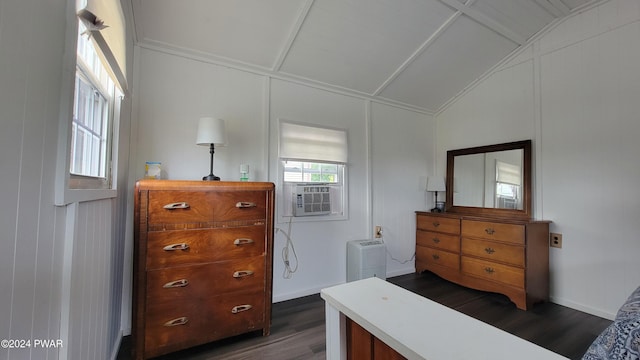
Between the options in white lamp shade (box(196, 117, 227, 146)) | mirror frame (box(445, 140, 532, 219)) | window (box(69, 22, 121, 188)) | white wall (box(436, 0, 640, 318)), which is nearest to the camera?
window (box(69, 22, 121, 188))

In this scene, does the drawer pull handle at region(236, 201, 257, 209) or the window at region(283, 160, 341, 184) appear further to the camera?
the window at region(283, 160, 341, 184)

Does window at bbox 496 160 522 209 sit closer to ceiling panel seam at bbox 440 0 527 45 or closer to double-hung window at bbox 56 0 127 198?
ceiling panel seam at bbox 440 0 527 45

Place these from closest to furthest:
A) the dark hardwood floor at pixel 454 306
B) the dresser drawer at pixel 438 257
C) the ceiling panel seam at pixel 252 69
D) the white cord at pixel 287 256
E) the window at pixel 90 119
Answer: the window at pixel 90 119, the dark hardwood floor at pixel 454 306, the ceiling panel seam at pixel 252 69, the white cord at pixel 287 256, the dresser drawer at pixel 438 257

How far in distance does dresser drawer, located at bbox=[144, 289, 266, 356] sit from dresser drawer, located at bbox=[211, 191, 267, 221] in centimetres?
56

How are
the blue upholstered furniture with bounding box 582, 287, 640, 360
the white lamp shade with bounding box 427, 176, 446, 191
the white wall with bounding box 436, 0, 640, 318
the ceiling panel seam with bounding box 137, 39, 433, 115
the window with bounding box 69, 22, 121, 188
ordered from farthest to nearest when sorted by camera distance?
the white lamp shade with bounding box 427, 176, 446, 191 < the white wall with bounding box 436, 0, 640, 318 < the ceiling panel seam with bounding box 137, 39, 433, 115 < the window with bounding box 69, 22, 121, 188 < the blue upholstered furniture with bounding box 582, 287, 640, 360

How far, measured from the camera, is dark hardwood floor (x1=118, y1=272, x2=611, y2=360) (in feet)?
5.75

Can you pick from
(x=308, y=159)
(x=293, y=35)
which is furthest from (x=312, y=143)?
(x=293, y=35)

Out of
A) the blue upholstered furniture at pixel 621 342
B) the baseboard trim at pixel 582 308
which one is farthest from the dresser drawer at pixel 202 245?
the baseboard trim at pixel 582 308

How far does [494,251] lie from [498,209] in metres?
0.60

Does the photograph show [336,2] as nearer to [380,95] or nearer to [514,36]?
[380,95]

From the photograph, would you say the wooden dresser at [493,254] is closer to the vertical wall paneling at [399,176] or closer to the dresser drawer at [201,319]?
the vertical wall paneling at [399,176]

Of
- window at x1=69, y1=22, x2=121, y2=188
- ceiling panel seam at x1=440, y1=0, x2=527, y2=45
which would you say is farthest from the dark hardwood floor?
ceiling panel seam at x1=440, y1=0, x2=527, y2=45

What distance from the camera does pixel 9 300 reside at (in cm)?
55

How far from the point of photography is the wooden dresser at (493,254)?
2.41 meters
